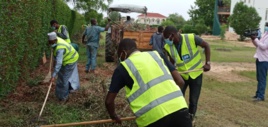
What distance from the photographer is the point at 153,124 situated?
343 cm

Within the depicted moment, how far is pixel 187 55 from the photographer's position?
19.7 feet

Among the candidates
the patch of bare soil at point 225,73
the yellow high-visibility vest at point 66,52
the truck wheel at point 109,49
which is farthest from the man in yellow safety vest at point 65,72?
the truck wheel at point 109,49

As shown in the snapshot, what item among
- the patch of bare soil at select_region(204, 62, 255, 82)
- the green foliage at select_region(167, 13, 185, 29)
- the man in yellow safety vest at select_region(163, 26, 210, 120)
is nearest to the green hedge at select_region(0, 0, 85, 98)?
the man in yellow safety vest at select_region(163, 26, 210, 120)

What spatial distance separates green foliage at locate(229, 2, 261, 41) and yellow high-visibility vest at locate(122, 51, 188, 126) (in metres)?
36.4

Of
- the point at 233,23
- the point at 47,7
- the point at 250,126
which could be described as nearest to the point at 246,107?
the point at 250,126

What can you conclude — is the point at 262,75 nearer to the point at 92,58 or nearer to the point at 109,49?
the point at 92,58

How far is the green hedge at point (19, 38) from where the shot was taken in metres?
6.84

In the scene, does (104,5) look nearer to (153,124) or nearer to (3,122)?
(3,122)

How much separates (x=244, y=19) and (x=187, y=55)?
114ft

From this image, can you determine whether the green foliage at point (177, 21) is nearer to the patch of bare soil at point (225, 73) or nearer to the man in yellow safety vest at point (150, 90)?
the patch of bare soil at point (225, 73)

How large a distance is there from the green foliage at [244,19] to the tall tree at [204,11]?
16.9m

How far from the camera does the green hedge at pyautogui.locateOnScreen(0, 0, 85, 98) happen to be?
269 inches

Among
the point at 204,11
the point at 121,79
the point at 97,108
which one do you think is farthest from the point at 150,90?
the point at 204,11

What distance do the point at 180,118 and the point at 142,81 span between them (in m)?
0.53
